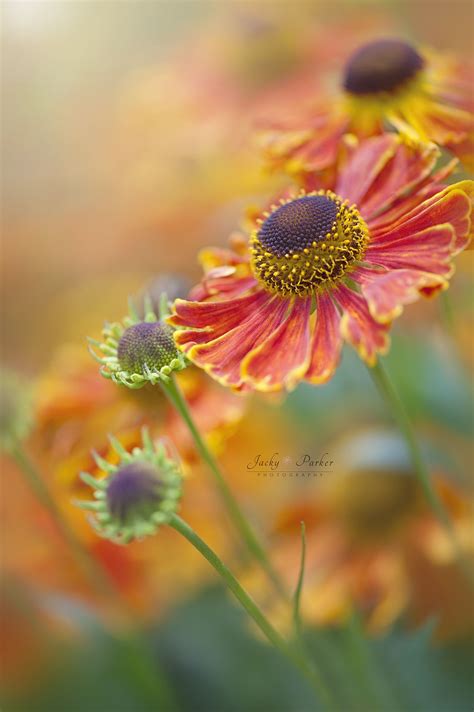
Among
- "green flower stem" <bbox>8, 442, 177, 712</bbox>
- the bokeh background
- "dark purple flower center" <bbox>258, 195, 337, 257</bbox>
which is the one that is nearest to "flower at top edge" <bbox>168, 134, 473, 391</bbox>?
"dark purple flower center" <bbox>258, 195, 337, 257</bbox>

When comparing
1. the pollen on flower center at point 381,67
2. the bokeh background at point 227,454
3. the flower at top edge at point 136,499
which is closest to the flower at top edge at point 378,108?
the pollen on flower center at point 381,67

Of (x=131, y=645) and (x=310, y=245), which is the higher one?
(x=310, y=245)

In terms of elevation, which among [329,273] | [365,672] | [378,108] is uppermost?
[378,108]

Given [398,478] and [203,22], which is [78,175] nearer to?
[203,22]

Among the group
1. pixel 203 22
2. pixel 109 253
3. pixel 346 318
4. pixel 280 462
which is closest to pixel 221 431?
pixel 280 462

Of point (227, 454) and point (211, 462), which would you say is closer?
point (211, 462)

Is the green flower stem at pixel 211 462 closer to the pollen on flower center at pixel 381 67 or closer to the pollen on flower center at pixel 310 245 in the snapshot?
the pollen on flower center at pixel 310 245

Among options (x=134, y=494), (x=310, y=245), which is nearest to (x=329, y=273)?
(x=310, y=245)

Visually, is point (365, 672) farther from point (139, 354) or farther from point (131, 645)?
point (139, 354)
